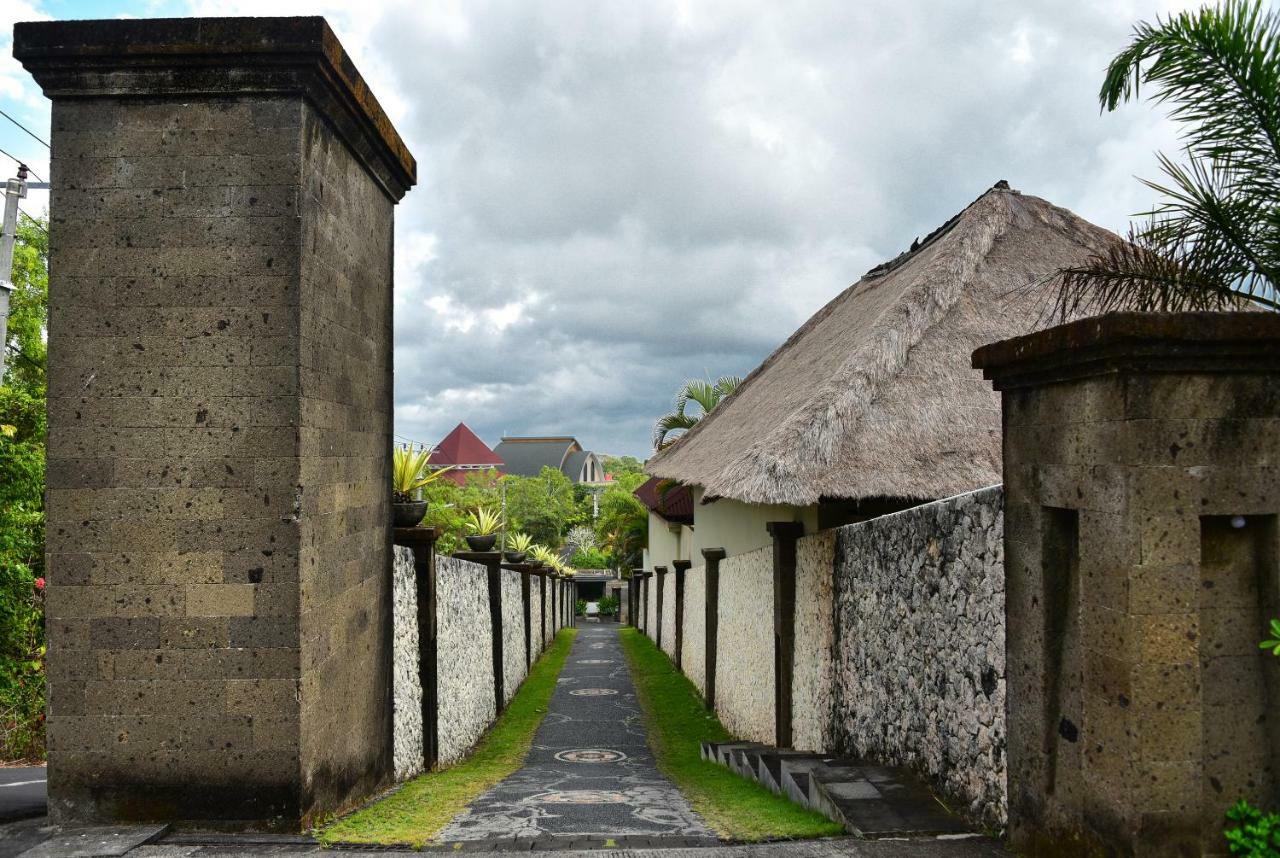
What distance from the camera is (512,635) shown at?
15906 mm

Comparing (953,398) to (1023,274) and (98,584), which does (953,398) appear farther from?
(98,584)

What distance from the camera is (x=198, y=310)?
194 inches

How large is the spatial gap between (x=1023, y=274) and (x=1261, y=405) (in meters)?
7.62

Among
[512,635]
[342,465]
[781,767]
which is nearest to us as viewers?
[342,465]

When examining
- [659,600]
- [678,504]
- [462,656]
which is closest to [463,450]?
[659,600]

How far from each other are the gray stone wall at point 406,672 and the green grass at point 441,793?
0.75 feet

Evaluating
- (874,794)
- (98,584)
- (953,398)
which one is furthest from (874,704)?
(98,584)

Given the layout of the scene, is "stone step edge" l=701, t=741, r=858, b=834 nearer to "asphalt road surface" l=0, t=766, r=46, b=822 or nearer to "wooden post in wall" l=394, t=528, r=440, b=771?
"wooden post in wall" l=394, t=528, r=440, b=771

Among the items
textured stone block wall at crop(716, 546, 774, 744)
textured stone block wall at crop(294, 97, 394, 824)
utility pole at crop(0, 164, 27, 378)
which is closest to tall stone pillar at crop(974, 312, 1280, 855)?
textured stone block wall at crop(294, 97, 394, 824)

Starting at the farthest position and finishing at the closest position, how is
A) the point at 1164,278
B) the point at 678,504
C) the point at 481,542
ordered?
1. the point at 678,504
2. the point at 481,542
3. the point at 1164,278

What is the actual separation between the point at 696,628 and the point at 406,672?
8.94 metres

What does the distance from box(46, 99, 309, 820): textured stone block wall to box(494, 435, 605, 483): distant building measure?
79.6m

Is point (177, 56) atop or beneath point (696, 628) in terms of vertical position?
atop

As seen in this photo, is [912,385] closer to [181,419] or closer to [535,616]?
[181,419]
